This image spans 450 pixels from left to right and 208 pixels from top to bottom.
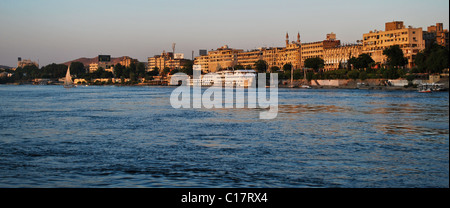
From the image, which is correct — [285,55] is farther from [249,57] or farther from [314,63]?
[314,63]

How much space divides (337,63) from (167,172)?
128060mm

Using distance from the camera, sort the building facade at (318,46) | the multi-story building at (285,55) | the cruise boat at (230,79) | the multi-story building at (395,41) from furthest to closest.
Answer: the multi-story building at (285,55)
the building facade at (318,46)
the cruise boat at (230,79)
the multi-story building at (395,41)

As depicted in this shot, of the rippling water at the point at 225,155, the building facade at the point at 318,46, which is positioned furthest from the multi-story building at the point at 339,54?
the rippling water at the point at 225,155

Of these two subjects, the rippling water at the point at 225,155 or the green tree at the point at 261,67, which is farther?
the green tree at the point at 261,67

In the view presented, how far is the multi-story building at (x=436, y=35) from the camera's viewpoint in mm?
108994

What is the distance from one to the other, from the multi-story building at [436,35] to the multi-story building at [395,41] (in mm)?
3101

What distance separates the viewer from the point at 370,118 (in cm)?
3106

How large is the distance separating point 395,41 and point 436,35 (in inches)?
352

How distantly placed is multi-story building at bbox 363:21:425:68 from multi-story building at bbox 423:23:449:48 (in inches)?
122

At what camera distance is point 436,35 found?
112m

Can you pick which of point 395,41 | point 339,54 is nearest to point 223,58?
point 339,54

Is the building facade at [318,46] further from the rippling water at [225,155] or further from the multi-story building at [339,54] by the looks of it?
the rippling water at [225,155]

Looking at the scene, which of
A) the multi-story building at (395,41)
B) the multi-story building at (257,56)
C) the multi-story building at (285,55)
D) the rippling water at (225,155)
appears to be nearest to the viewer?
the rippling water at (225,155)

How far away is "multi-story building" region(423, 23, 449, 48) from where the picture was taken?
10899cm
